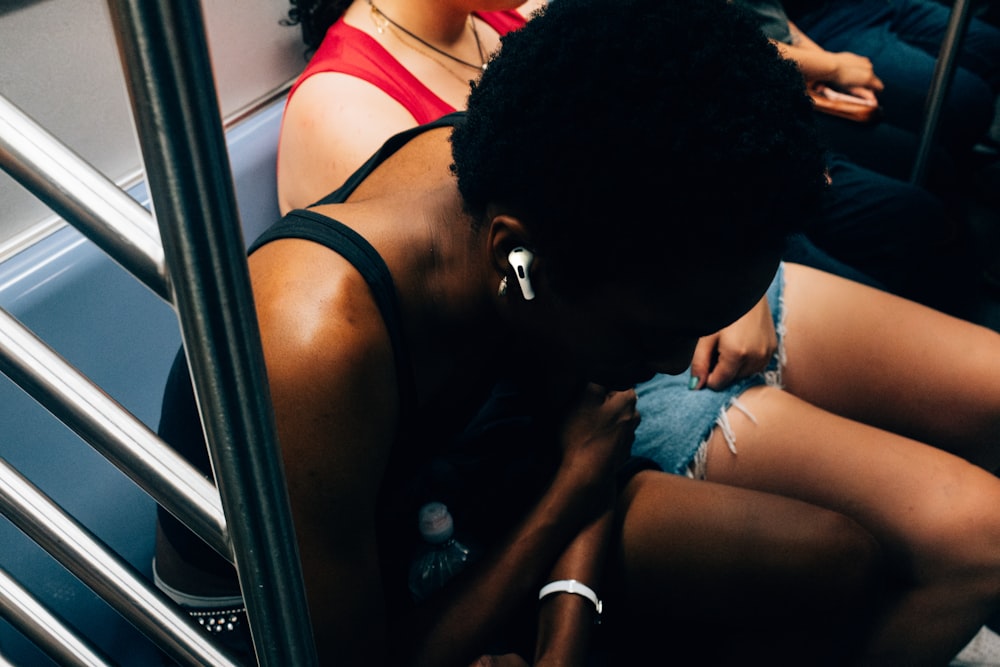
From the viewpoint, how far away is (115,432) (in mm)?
300

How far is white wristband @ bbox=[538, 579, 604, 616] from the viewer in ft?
2.77

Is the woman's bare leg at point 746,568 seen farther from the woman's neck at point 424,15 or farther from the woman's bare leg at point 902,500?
the woman's neck at point 424,15

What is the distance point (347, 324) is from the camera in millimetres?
667

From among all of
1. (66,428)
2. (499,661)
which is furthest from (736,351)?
(66,428)

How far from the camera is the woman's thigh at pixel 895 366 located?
1.08m

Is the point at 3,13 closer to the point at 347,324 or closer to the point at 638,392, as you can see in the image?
the point at 347,324

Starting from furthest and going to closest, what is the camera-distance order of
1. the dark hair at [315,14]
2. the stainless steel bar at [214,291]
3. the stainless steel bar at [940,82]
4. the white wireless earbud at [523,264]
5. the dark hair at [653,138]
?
the stainless steel bar at [940,82] → the dark hair at [315,14] → the white wireless earbud at [523,264] → the dark hair at [653,138] → the stainless steel bar at [214,291]

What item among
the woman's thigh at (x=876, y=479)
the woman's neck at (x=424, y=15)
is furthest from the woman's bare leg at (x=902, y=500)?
the woman's neck at (x=424, y=15)

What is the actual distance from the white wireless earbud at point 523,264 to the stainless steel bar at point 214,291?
407mm

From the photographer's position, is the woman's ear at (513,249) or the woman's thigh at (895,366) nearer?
the woman's ear at (513,249)

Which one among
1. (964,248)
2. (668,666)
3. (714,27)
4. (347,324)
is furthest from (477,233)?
(964,248)

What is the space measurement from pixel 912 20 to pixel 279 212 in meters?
1.75

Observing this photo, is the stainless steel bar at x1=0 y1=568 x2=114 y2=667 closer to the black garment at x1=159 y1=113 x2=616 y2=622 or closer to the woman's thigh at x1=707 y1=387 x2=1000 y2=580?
the black garment at x1=159 y1=113 x2=616 y2=622

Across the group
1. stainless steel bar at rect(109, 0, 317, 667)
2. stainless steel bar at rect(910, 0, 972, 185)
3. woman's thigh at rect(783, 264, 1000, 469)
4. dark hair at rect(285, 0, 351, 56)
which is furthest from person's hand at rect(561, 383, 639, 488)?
stainless steel bar at rect(910, 0, 972, 185)
